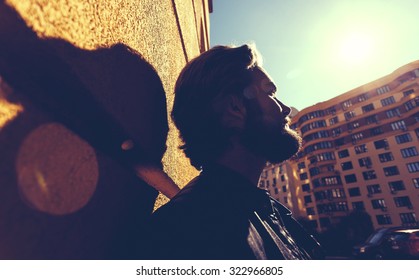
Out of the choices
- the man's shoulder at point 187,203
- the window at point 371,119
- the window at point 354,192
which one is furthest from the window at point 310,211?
the man's shoulder at point 187,203

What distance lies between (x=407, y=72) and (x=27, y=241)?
143 ft

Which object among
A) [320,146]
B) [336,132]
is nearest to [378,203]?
[320,146]

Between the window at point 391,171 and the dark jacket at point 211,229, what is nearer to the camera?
the dark jacket at point 211,229

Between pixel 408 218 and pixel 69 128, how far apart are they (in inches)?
1612

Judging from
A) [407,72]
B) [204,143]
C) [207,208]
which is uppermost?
[407,72]

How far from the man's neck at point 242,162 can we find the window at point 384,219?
3980 cm

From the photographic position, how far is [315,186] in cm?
3953

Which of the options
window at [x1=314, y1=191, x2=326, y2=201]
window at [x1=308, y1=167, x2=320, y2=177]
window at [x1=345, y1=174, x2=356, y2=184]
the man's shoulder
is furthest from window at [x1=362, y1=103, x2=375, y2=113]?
the man's shoulder

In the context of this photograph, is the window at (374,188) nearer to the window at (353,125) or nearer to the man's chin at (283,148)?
the window at (353,125)

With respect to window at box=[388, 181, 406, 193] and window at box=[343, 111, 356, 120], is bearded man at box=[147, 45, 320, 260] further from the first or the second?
window at box=[343, 111, 356, 120]

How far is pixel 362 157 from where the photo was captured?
36.0 meters

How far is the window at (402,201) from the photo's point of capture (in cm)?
3104
